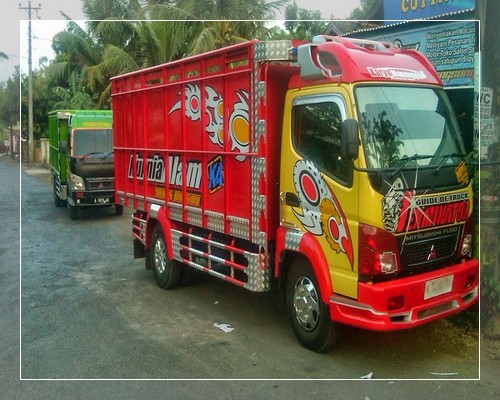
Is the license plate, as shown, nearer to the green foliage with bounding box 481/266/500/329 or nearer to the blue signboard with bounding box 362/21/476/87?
the green foliage with bounding box 481/266/500/329

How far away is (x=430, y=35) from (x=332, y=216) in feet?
10.0

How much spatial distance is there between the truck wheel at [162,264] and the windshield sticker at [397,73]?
3.38 meters

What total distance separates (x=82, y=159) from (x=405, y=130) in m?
8.57

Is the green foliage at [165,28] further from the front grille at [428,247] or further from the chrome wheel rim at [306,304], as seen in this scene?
the chrome wheel rim at [306,304]

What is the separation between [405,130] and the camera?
14.2 feet

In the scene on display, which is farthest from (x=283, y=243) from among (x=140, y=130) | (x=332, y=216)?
(x=140, y=130)

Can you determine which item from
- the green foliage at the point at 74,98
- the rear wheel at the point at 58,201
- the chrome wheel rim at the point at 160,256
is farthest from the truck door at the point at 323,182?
the rear wheel at the point at 58,201

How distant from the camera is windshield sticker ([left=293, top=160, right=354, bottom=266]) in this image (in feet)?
14.1

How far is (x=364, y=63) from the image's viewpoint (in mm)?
4348

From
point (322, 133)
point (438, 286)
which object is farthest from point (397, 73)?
point (438, 286)

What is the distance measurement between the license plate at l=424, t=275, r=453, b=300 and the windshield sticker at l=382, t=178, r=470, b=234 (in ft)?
1.31

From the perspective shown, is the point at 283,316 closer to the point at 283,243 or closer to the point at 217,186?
the point at 283,243

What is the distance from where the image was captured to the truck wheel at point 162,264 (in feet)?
22.3

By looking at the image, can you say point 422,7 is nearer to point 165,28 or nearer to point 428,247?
point 165,28
